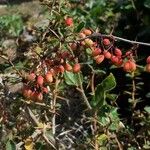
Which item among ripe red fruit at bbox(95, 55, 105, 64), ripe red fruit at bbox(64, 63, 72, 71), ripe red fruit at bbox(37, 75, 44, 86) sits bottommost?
Result: ripe red fruit at bbox(37, 75, 44, 86)

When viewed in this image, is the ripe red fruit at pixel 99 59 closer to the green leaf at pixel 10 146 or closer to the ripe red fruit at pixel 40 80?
the ripe red fruit at pixel 40 80

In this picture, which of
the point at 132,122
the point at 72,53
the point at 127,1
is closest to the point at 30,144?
the point at 72,53

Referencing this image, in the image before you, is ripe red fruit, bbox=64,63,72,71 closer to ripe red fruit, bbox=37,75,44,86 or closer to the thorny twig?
ripe red fruit, bbox=37,75,44,86

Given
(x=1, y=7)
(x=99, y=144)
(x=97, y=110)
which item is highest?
(x=97, y=110)

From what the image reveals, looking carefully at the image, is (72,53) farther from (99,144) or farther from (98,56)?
(99,144)

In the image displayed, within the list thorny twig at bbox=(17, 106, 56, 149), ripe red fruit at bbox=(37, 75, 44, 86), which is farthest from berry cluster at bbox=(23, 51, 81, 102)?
thorny twig at bbox=(17, 106, 56, 149)

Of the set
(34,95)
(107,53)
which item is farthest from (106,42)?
(34,95)

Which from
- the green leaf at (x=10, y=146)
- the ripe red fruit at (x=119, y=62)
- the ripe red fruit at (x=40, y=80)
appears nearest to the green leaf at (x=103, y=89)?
the ripe red fruit at (x=119, y=62)

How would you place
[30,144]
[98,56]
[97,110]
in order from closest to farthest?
[98,56]
[97,110]
[30,144]
